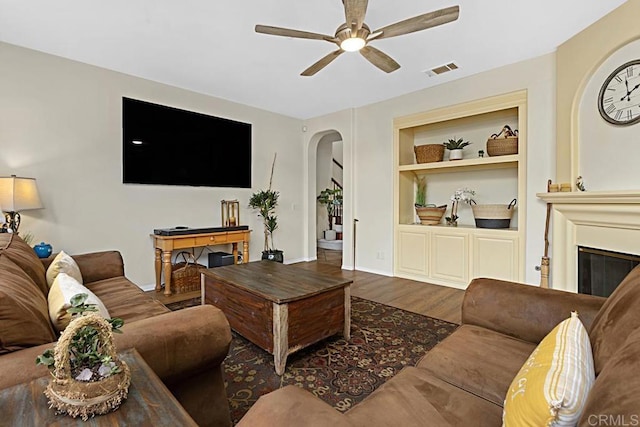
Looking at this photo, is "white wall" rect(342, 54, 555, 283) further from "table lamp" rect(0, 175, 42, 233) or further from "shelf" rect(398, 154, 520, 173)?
"table lamp" rect(0, 175, 42, 233)

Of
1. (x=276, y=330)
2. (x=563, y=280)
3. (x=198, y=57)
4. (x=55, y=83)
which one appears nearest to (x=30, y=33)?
(x=55, y=83)

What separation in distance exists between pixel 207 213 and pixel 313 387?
321 centimetres

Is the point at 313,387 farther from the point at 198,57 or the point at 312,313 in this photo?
the point at 198,57

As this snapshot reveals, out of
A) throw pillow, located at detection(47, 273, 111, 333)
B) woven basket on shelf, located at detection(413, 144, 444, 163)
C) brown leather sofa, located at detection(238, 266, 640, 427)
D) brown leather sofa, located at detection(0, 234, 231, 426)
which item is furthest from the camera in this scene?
woven basket on shelf, located at detection(413, 144, 444, 163)

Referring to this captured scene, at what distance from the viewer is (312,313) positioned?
2.17 meters

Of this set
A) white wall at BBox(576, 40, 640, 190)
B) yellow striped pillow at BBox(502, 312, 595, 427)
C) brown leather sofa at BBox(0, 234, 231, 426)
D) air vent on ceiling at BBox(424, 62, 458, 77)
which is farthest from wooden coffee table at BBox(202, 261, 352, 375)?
air vent on ceiling at BBox(424, 62, 458, 77)

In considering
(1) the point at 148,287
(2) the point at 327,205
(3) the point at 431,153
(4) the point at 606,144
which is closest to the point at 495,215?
(3) the point at 431,153

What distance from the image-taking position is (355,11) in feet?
6.53

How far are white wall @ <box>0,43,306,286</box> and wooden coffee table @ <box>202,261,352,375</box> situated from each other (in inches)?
69.2

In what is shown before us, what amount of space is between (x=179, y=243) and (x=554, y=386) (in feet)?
12.4

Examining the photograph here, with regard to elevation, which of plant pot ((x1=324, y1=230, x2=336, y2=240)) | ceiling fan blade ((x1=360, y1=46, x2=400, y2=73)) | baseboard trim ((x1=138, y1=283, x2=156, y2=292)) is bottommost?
baseboard trim ((x1=138, y1=283, x2=156, y2=292))

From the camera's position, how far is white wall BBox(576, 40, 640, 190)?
2.39 metres

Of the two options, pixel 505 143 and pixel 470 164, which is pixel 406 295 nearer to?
pixel 470 164

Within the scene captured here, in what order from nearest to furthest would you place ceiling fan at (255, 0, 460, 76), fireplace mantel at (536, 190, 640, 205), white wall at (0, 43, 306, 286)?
ceiling fan at (255, 0, 460, 76) → fireplace mantel at (536, 190, 640, 205) → white wall at (0, 43, 306, 286)
